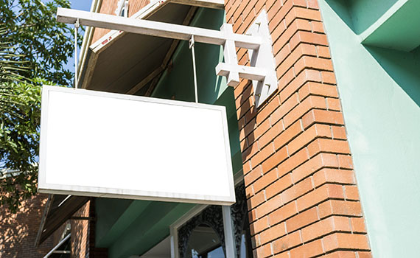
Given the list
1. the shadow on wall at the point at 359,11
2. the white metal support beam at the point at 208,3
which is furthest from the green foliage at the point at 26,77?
the shadow on wall at the point at 359,11

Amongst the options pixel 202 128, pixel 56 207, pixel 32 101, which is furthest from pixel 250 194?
pixel 56 207

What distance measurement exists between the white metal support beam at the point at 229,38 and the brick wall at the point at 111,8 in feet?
9.55

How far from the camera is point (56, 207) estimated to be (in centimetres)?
820

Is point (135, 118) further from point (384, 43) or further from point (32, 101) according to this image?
point (32, 101)

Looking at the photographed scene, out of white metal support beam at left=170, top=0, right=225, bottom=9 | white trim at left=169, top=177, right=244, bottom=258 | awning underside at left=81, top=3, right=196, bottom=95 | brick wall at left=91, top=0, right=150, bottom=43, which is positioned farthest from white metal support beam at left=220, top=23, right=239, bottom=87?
brick wall at left=91, top=0, right=150, bottom=43

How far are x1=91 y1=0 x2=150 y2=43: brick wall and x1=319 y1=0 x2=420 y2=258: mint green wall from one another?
367 centimetres

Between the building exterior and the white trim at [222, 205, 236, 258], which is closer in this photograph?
the building exterior

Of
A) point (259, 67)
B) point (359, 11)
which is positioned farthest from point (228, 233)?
point (359, 11)

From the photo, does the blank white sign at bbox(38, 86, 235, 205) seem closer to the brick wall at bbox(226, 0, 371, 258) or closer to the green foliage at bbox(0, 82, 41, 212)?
the brick wall at bbox(226, 0, 371, 258)

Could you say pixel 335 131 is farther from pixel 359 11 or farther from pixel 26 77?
pixel 26 77

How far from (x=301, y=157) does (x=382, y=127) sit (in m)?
0.49

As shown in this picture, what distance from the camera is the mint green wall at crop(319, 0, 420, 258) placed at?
8.34 ft

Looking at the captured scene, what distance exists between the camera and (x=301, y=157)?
2818 millimetres

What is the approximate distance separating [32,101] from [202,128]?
15.5 ft
